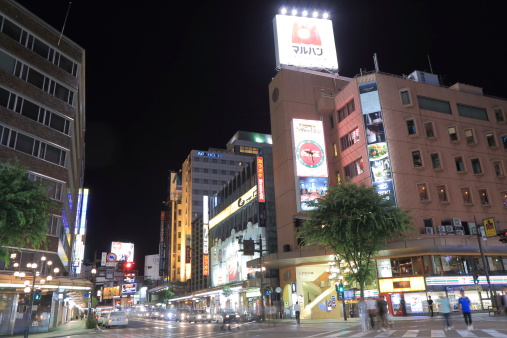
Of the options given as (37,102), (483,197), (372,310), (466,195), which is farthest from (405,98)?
(37,102)

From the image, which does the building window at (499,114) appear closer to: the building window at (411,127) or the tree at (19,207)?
the building window at (411,127)

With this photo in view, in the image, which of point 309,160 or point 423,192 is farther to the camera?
point 309,160

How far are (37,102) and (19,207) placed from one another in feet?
65.8

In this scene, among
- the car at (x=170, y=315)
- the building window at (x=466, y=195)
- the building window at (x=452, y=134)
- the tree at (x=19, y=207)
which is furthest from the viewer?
the car at (x=170, y=315)

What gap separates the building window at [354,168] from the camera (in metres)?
45.4

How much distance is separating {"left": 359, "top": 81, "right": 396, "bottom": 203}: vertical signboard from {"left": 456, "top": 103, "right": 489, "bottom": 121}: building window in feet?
37.7

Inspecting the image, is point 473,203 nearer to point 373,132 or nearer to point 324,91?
point 373,132

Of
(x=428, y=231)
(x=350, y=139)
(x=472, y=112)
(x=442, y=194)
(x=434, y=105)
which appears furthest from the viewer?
(x=472, y=112)

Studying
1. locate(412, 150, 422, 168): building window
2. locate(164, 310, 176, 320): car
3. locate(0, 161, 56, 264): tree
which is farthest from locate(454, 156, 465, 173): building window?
locate(164, 310, 176, 320): car

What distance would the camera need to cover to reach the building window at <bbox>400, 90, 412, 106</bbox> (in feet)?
151

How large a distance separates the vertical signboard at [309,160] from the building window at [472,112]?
55.0ft

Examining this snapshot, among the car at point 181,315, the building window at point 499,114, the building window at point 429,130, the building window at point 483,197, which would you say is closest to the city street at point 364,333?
the building window at point 483,197

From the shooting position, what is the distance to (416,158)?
44062mm

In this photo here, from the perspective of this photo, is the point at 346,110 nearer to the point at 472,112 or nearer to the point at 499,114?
the point at 472,112
